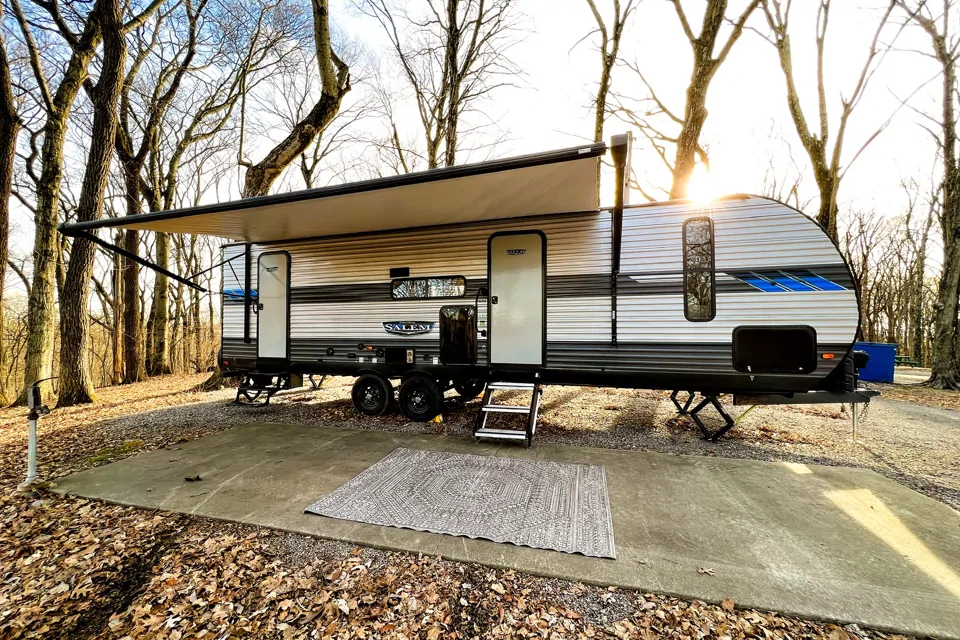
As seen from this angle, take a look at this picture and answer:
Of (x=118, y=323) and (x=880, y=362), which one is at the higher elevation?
(x=118, y=323)

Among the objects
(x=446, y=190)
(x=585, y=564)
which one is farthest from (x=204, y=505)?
(x=446, y=190)

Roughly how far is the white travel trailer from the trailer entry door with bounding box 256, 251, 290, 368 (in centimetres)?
2

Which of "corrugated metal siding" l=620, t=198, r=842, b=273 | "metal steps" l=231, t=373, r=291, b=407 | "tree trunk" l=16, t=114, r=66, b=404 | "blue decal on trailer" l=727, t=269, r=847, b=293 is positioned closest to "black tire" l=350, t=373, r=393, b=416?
"metal steps" l=231, t=373, r=291, b=407

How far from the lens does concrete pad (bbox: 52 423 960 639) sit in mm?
1990

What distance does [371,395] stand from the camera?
5688 mm

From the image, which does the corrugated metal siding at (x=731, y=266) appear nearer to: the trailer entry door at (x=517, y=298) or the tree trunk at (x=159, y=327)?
the trailer entry door at (x=517, y=298)

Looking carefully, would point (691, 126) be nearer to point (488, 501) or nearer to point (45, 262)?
point (488, 501)

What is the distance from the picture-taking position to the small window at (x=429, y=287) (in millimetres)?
5100

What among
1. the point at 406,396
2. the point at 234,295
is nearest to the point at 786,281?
the point at 406,396

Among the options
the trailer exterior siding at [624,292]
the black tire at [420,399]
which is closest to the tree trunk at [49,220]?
the trailer exterior siding at [624,292]

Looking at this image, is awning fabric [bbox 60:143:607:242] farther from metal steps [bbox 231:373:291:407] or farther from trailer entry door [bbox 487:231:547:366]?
metal steps [bbox 231:373:291:407]

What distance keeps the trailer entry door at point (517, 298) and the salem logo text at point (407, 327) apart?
0.91 m

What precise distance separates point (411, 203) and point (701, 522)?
396 cm

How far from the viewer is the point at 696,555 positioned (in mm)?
2291
